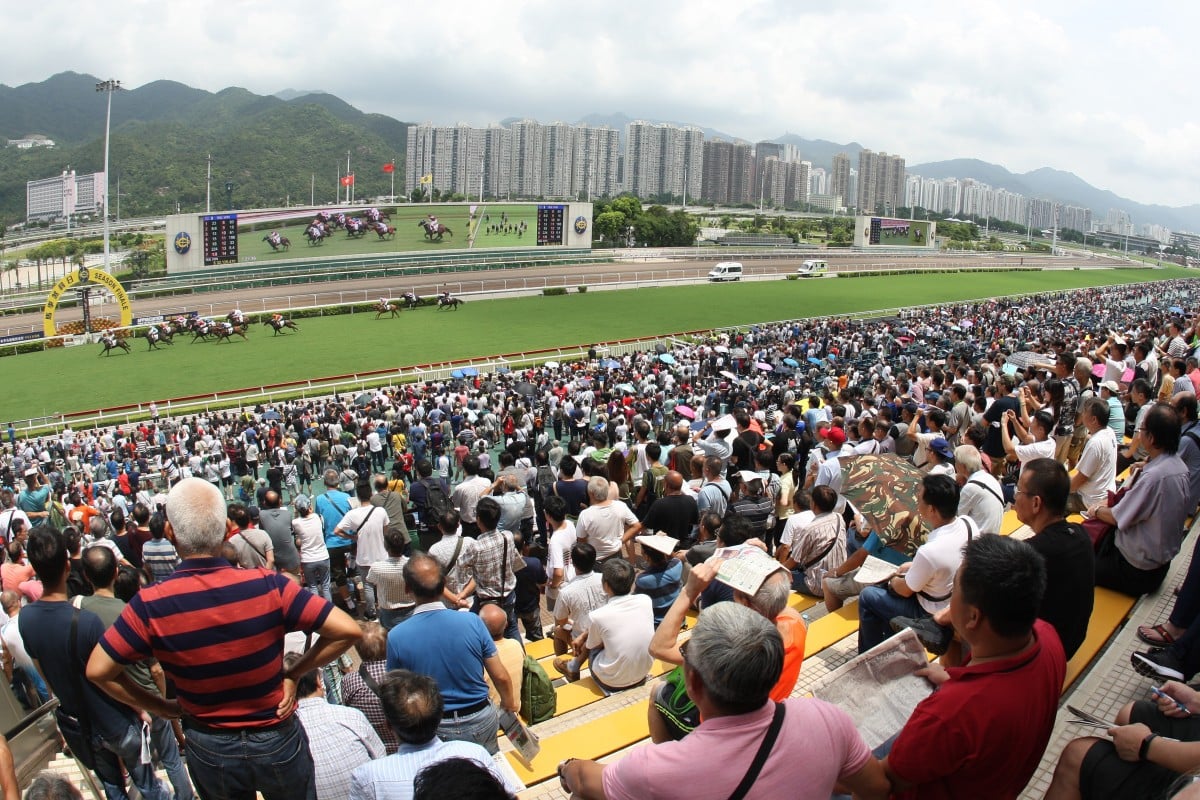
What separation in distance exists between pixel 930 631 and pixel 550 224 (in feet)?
160

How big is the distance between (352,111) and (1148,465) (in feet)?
690

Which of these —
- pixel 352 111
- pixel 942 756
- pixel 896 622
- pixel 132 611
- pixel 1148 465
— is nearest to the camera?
pixel 942 756

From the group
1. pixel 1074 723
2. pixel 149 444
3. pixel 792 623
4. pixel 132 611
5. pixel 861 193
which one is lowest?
pixel 149 444

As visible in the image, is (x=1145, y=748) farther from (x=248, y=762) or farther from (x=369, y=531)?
(x=369, y=531)

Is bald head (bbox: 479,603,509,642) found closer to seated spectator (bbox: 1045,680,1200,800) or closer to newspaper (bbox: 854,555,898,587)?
newspaper (bbox: 854,555,898,587)

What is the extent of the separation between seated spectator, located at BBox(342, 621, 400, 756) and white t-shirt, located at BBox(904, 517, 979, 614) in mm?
2177

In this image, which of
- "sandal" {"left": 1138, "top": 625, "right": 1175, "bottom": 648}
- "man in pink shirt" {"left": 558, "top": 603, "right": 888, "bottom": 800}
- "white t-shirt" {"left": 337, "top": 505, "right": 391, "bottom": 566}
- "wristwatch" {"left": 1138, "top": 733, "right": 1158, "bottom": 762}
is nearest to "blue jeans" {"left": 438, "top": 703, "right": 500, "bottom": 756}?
"man in pink shirt" {"left": 558, "top": 603, "right": 888, "bottom": 800}

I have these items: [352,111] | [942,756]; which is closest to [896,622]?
[942,756]

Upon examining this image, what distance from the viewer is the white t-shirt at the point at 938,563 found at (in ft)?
10.6

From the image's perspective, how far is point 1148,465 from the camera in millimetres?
3805

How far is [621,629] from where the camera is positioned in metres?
3.64

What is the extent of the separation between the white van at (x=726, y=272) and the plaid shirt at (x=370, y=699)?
46.8m

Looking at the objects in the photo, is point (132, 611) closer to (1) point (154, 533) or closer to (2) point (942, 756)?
(2) point (942, 756)

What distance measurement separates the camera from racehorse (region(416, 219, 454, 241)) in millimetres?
46375
